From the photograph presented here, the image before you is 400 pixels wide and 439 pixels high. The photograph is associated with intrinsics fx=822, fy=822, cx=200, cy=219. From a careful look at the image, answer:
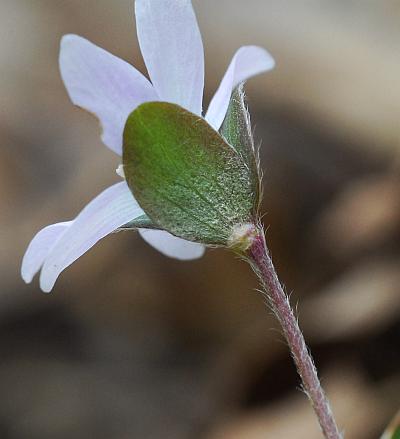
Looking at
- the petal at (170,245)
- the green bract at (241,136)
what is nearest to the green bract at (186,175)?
the green bract at (241,136)

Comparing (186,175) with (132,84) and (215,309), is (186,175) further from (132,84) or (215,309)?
(215,309)

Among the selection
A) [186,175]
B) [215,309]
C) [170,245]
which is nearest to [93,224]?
[186,175]

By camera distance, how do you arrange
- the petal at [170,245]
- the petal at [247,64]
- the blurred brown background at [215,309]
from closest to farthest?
1. the petal at [247,64]
2. the petal at [170,245]
3. the blurred brown background at [215,309]

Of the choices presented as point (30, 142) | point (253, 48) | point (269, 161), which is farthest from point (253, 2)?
point (253, 48)

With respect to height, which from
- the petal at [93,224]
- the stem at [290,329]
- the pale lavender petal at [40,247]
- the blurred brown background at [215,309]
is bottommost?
the blurred brown background at [215,309]

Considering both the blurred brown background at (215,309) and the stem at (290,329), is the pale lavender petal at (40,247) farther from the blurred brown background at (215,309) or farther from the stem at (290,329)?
the blurred brown background at (215,309)

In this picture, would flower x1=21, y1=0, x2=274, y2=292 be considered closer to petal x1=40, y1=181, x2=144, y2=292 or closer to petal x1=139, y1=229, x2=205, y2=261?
petal x1=40, y1=181, x2=144, y2=292

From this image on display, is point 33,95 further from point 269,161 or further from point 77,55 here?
point 77,55
